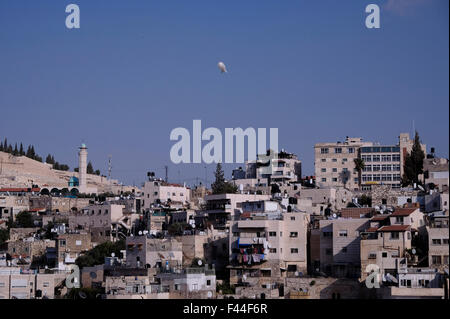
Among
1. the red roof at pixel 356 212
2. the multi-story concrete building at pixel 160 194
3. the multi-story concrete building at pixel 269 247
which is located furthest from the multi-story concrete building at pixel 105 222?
the red roof at pixel 356 212

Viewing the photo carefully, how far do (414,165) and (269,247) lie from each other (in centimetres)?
1499

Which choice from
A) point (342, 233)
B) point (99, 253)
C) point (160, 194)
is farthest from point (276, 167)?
point (342, 233)

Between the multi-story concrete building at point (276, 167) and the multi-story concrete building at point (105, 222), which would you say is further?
the multi-story concrete building at point (276, 167)

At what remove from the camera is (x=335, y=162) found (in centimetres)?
5031

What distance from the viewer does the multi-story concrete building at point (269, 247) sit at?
110ft

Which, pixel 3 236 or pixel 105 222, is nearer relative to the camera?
pixel 105 222

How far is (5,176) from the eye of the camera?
71438 millimetres

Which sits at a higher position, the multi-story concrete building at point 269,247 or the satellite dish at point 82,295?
the multi-story concrete building at point 269,247

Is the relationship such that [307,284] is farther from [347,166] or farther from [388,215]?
[347,166]

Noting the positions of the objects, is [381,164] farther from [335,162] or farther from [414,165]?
[414,165]

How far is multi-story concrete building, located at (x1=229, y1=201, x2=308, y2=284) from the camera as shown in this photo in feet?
110

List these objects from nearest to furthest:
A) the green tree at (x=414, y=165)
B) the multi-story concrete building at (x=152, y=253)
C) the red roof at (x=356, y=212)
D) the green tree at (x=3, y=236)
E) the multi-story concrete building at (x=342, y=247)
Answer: the multi-story concrete building at (x=342, y=247), the multi-story concrete building at (x=152, y=253), the red roof at (x=356, y=212), the green tree at (x=3, y=236), the green tree at (x=414, y=165)

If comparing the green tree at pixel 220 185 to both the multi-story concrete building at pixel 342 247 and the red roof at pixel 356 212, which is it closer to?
the red roof at pixel 356 212

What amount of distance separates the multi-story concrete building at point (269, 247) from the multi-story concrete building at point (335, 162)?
15.7 meters
